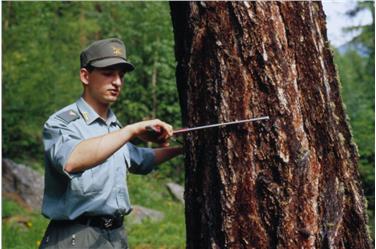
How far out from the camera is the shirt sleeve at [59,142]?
2768mm

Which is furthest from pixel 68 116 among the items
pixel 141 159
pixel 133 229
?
pixel 133 229

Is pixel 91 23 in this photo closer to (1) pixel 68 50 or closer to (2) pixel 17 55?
(1) pixel 68 50

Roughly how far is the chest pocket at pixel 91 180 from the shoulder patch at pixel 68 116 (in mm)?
266

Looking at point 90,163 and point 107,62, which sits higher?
point 107,62

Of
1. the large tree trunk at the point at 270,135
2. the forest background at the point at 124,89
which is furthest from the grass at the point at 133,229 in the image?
the large tree trunk at the point at 270,135

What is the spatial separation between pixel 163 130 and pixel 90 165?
1.22ft

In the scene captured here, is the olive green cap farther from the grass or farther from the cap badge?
the grass

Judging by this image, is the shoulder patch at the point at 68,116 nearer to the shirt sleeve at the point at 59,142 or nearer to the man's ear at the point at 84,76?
the shirt sleeve at the point at 59,142

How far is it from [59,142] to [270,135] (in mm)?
965

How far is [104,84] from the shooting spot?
10.6ft

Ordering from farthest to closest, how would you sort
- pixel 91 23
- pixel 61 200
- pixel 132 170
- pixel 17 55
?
1. pixel 91 23
2. pixel 17 55
3. pixel 132 170
4. pixel 61 200

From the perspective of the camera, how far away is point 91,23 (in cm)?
2173

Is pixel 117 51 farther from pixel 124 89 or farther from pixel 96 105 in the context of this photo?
pixel 124 89

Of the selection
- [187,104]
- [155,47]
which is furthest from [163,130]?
[155,47]
